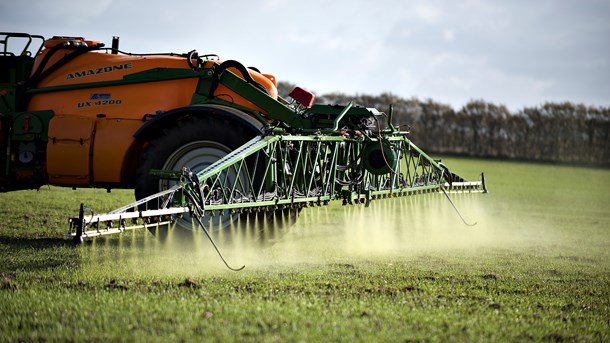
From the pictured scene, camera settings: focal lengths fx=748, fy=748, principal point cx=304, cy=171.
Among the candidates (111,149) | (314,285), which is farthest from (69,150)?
(314,285)

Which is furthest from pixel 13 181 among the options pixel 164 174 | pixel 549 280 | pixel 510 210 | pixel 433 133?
pixel 433 133

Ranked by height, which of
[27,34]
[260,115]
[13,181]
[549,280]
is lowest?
[549,280]

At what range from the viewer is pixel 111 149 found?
9617 millimetres

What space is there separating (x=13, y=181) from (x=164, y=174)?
12.9 ft

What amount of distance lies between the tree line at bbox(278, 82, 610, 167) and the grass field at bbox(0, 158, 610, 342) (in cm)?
4208

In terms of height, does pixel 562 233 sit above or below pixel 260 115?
below

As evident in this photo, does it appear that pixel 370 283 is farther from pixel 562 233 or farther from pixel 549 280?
pixel 562 233

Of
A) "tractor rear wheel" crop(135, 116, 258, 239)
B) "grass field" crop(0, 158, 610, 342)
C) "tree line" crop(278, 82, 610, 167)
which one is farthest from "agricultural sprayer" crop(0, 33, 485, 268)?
"tree line" crop(278, 82, 610, 167)

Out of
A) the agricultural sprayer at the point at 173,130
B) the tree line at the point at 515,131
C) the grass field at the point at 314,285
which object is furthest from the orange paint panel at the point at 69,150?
the tree line at the point at 515,131

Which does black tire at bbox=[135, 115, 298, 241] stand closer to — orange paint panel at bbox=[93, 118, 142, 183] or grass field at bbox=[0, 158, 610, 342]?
grass field at bbox=[0, 158, 610, 342]

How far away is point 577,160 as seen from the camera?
54406 mm

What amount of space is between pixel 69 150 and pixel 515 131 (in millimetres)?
50525

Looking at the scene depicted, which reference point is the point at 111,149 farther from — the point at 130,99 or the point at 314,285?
the point at 314,285

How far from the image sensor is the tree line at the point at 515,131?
54.9 meters
